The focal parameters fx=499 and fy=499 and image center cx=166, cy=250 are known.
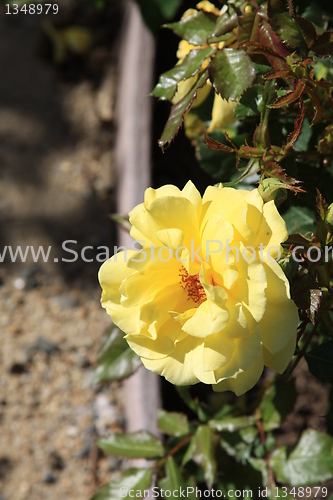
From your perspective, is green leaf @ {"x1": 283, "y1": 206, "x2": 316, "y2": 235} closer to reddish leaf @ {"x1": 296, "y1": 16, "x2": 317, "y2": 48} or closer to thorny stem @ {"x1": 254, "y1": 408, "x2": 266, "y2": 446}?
reddish leaf @ {"x1": 296, "y1": 16, "x2": 317, "y2": 48}

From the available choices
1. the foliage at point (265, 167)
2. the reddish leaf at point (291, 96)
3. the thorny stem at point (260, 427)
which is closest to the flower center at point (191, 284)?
the foliage at point (265, 167)

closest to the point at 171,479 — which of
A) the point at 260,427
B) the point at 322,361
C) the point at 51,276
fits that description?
the point at 260,427

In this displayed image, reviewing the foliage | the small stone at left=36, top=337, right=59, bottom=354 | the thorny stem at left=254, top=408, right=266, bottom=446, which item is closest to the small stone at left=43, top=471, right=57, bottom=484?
the small stone at left=36, top=337, right=59, bottom=354

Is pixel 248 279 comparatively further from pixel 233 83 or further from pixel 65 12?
pixel 65 12

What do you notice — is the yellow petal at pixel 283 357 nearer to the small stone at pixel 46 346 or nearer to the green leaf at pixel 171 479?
the green leaf at pixel 171 479

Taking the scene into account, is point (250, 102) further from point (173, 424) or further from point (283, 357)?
point (173, 424)
